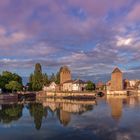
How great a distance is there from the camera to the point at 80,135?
32.4 meters

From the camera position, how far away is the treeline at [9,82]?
12112 cm

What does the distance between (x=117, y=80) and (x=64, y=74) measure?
2697 cm

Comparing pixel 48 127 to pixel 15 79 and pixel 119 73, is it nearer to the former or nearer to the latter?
pixel 15 79

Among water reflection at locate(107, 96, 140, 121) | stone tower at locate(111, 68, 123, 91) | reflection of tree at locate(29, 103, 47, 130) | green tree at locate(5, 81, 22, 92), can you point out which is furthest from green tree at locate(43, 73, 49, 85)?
reflection of tree at locate(29, 103, 47, 130)

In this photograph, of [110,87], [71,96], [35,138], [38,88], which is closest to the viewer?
[35,138]

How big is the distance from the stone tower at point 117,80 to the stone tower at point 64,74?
881 inches

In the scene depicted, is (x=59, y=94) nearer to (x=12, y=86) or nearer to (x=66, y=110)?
(x=12, y=86)

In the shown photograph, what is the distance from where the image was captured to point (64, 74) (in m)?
163

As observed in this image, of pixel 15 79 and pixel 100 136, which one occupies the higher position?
pixel 15 79

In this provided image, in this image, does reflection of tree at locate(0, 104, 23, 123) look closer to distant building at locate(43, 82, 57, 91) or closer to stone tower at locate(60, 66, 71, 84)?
distant building at locate(43, 82, 57, 91)

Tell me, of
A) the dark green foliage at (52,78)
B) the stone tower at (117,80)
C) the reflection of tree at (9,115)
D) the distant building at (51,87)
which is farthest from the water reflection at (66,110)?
the dark green foliage at (52,78)

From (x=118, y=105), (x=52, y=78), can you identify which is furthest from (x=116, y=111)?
(x=52, y=78)

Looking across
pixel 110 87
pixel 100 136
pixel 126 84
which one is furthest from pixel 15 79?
pixel 100 136

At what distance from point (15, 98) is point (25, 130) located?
3034 inches
